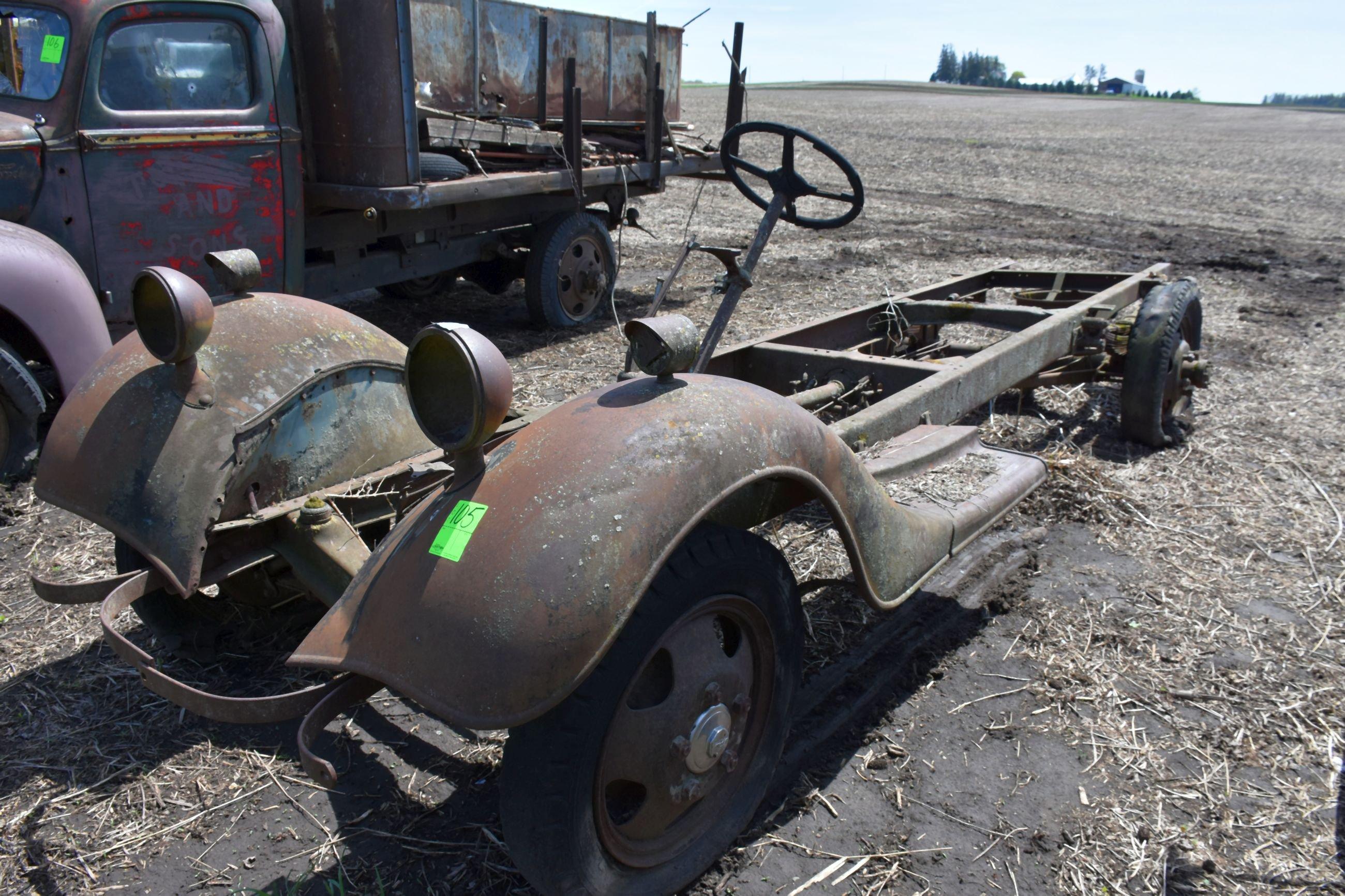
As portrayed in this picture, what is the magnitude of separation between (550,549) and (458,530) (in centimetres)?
20

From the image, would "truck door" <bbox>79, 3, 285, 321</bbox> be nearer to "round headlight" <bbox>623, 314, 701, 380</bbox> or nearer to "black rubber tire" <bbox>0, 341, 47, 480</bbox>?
"black rubber tire" <bbox>0, 341, 47, 480</bbox>

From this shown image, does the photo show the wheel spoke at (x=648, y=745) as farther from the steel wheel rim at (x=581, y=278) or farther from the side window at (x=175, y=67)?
the steel wheel rim at (x=581, y=278)

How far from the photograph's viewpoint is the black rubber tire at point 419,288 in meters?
8.02

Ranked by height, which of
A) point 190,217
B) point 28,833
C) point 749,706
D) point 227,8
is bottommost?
point 28,833

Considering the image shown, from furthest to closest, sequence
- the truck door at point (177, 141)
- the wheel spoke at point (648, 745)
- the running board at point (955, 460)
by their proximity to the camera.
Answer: the truck door at point (177, 141)
the running board at point (955, 460)
the wheel spoke at point (648, 745)

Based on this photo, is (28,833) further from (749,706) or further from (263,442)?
(749,706)

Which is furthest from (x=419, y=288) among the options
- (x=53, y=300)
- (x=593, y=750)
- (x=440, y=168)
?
(x=593, y=750)

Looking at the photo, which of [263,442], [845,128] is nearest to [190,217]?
[263,442]

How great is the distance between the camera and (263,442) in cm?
258

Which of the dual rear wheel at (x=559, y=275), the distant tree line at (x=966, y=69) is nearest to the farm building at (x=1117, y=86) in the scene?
the distant tree line at (x=966, y=69)

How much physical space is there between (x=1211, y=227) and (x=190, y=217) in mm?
12808

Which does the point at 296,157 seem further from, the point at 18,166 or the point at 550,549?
the point at 550,549

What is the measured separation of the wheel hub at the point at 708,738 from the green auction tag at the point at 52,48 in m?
4.75

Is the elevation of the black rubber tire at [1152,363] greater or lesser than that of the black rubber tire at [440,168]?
lesser
